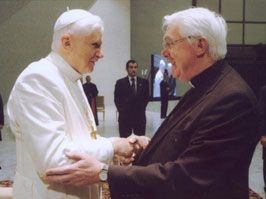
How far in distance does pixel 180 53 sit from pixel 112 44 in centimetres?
1244

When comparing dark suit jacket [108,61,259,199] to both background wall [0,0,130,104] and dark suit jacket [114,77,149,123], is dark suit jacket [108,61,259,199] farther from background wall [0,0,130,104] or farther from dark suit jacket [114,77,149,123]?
background wall [0,0,130,104]

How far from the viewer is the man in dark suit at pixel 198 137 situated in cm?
158

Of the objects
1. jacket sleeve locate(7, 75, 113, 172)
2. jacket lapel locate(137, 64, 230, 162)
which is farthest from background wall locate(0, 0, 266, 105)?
jacket sleeve locate(7, 75, 113, 172)

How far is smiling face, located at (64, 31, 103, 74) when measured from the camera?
74.5 inches

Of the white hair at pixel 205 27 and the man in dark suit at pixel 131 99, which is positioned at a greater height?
the white hair at pixel 205 27

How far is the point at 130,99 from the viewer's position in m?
7.60

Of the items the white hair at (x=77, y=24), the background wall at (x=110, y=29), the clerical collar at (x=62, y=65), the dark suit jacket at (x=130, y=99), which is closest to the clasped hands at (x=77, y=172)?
the clerical collar at (x=62, y=65)

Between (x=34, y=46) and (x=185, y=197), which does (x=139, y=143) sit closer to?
(x=185, y=197)

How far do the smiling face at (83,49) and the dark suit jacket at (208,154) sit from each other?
1.64 ft

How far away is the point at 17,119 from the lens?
69.2 inches

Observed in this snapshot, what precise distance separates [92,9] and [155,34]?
2833 mm

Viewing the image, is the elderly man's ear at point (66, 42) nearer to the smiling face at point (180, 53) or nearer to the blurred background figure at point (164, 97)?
the smiling face at point (180, 53)

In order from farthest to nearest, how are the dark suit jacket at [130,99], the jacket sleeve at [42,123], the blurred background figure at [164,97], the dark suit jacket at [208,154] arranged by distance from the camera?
1. the blurred background figure at [164,97]
2. the dark suit jacket at [130,99]
3. the jacket sleeve at [42,123]
4. the dark suit jacket at [208,154]

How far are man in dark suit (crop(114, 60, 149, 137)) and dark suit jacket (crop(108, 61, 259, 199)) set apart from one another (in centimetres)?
584
